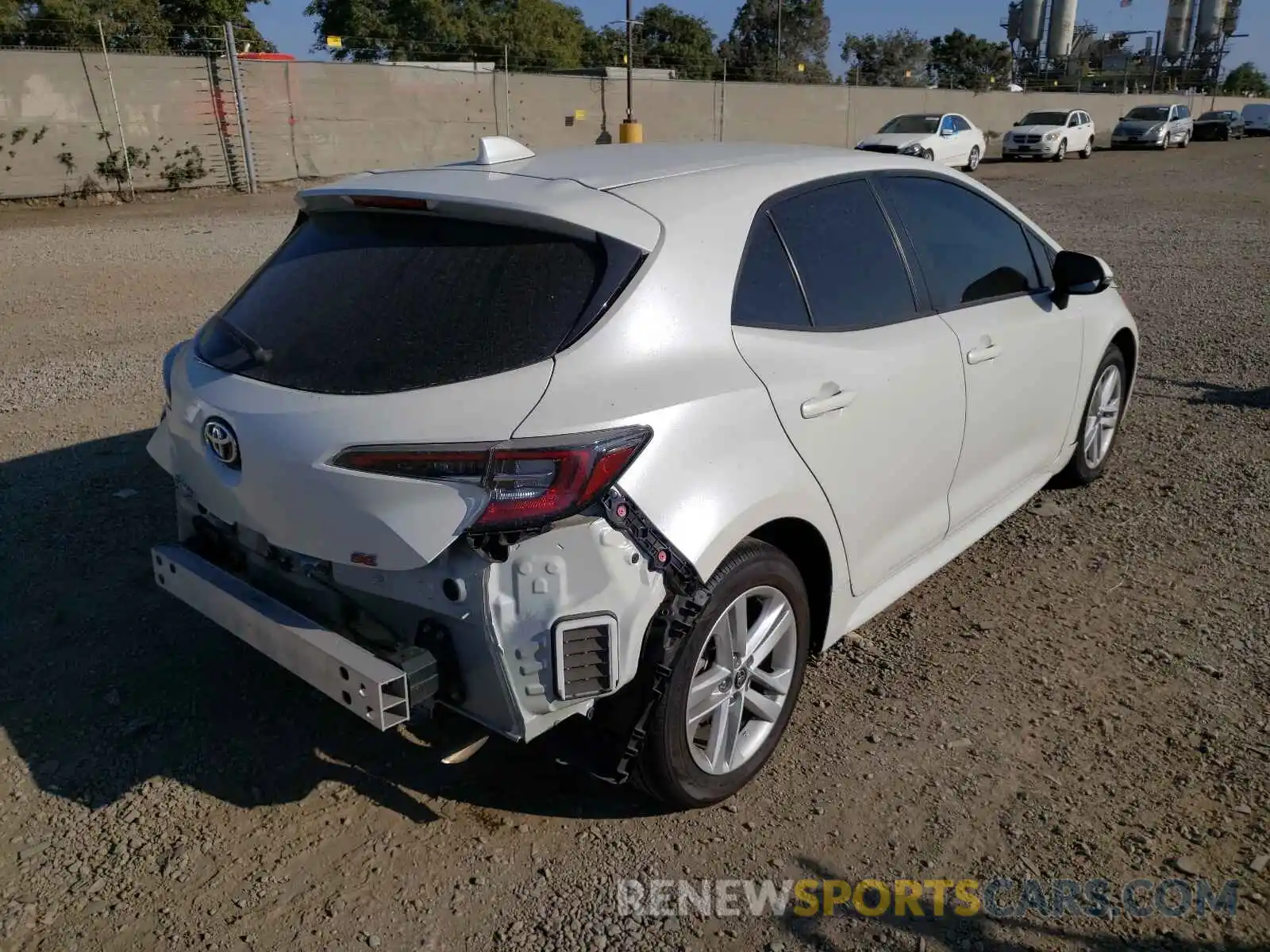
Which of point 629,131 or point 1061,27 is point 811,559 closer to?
point 629,131

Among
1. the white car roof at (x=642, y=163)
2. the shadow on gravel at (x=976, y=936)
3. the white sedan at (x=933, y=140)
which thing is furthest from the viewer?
the white sedan at (x=933, y=140)

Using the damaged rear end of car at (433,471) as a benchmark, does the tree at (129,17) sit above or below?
above

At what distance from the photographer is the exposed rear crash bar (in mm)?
2414

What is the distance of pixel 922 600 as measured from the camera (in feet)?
13.6

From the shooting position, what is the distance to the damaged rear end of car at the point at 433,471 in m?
2.36

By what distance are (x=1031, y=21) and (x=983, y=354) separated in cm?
7603

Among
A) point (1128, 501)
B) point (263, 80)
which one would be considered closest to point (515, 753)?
point (1128, 501)

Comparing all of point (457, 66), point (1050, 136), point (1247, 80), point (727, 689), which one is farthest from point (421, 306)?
point (1247, 80)

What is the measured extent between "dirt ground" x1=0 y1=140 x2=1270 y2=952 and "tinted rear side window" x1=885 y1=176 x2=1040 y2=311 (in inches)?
48.3

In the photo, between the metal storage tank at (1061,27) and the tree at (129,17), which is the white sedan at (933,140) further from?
the metal storage tank at (1061,27)

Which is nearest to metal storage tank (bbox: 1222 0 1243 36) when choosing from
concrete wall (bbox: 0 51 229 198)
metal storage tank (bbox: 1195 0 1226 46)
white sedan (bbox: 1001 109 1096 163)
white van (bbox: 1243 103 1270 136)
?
metal storage tank (bbox: 1195 0 1226 46)

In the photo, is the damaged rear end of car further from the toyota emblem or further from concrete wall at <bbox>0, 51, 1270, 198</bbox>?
concrete wall at <bbox>0, 51, 1270, 198</bbox>

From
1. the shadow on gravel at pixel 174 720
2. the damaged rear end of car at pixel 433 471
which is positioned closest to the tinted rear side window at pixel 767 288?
the damaged rear end of car at pixel 433 471

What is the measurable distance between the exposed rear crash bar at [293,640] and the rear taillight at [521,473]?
0.47 meters
